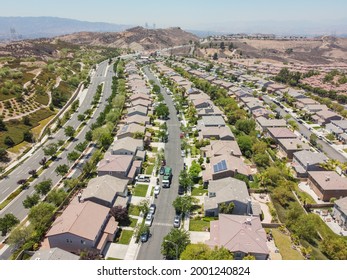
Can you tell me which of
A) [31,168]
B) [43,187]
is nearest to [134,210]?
[43,187]

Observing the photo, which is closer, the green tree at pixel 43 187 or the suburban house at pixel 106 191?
the suburban house at pixel 106 191

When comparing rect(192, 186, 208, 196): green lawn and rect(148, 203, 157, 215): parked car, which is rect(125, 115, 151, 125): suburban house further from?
rect(148, 203, 157, 215): parked car

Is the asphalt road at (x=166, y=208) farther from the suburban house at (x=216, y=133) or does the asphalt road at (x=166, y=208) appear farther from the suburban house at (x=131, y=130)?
the suburban house at (x=131, y=130)

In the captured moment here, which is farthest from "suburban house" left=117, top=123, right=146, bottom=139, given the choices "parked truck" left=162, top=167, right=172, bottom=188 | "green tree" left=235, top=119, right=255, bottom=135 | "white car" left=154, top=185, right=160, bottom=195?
"green tree" left=235, top=119, right=255, bottom=135

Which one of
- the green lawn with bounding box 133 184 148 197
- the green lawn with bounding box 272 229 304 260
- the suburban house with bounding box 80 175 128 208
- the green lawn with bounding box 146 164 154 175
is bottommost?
the green lawn with bounding box 146 164 154 175

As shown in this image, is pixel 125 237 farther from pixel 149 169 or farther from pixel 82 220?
pixel 149 169

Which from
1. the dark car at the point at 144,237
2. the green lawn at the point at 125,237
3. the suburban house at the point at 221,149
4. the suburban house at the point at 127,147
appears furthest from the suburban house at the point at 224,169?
the green lawn at the point at 125,237

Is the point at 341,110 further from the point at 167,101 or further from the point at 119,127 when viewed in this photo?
the point at 119,127
